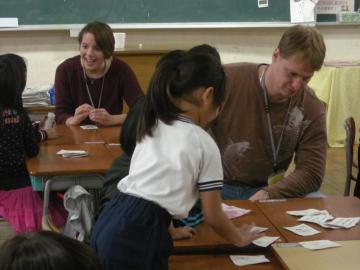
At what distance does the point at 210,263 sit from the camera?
5.24 feet

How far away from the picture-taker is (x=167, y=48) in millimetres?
5137

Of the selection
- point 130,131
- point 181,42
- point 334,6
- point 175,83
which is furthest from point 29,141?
point 334,6

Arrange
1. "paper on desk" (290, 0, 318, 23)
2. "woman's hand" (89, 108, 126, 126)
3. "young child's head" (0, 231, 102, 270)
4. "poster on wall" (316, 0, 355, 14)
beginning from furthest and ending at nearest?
"poster on wall" (316, 0, 355, 14), "paper on desk" (290, 0, 318, 23), "woman's hand" (89, 108, 126, 126), "young child's head" (0, 231, 102, 270)

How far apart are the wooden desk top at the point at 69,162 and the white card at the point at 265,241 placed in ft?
3.37

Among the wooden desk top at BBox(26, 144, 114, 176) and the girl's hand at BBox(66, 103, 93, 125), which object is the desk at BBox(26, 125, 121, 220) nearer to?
the wooden desk top at BBox(26, 144, 114, 176)

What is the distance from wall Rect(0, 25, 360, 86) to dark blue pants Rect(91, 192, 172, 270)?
382 centimetres

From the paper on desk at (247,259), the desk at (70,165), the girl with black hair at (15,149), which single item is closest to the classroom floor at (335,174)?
the desk at (70,165)

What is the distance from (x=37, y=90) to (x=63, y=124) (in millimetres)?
1127

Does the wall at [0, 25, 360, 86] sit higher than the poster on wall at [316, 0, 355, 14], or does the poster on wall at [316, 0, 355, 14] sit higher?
the poster on wall at [316, 0, 355, 14]

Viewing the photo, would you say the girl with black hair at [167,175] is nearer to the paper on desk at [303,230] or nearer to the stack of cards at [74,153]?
the paper on desk at [303,230]

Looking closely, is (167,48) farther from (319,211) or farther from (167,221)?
(167,221)

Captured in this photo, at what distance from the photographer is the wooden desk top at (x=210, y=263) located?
1.57m

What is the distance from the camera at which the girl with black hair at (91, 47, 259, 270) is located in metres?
1.55

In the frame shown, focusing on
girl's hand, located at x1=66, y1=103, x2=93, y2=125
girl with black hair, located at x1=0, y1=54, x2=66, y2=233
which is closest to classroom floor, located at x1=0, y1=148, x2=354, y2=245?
girl's hand, located at x1=66, y1=103, x2=93, y2=125
